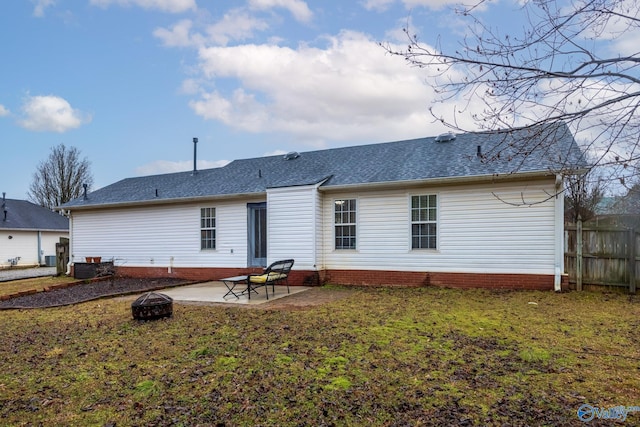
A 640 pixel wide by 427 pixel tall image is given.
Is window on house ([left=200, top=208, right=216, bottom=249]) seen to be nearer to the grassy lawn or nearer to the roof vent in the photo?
the grassy lawn

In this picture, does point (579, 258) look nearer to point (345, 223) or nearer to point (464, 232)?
point (464, 232)

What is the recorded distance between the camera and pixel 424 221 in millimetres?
10836

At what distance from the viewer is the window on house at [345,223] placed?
11711mm

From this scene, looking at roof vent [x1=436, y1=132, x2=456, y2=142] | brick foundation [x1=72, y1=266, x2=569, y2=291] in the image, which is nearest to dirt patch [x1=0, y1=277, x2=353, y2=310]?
brick foundation [x1=72, y1=266, x2=569, y2=291]

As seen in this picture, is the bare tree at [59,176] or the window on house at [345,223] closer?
the window on house at [345,223]

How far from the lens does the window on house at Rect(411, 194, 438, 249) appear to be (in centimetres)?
1077

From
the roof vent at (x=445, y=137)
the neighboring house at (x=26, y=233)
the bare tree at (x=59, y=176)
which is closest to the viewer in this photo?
the roof vent at (x=445, y=137)

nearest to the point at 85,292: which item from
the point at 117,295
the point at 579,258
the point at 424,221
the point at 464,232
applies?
the point at 117,295

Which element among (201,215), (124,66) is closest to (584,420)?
(201,215)

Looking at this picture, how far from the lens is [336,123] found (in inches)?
723

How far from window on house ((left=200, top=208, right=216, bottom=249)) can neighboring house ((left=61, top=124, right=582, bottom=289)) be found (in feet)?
0.13

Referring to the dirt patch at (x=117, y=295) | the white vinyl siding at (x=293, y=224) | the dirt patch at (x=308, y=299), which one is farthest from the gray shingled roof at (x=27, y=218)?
the dirt patch at (x=308, y=299)

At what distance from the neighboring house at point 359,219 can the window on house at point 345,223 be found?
0.10ft

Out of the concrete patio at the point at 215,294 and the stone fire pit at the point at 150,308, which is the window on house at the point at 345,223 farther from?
the stone fire pit at the point at 150,308
